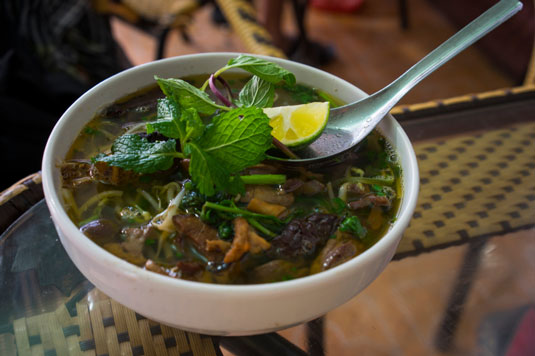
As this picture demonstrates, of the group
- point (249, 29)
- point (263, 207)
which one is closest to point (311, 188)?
point (263, 207)

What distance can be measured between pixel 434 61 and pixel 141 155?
0.68 metres

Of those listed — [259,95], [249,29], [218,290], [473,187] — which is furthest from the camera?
[249,29]

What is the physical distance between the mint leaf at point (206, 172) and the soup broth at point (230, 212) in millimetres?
17

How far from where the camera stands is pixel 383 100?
113 centimetres

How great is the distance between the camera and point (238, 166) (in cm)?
95

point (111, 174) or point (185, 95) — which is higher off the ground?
point (185, 95)

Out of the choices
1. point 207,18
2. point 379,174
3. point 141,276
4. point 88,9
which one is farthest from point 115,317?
point 207,18

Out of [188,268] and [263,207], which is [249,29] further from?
[188,268]

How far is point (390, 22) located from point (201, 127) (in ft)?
12.6

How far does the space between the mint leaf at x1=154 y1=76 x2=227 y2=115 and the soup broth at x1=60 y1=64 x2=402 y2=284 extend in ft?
0.34

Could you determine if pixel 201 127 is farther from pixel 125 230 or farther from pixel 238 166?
pixel 125 230

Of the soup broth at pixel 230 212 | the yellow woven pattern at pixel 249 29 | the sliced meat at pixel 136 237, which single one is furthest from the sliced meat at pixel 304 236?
the yellow woven pattern at pixel 249 29

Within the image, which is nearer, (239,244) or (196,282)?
(196,282)

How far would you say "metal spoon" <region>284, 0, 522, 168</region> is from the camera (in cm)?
112
